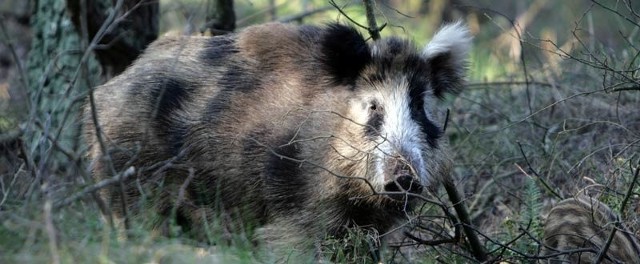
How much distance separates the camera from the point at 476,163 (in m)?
8.88

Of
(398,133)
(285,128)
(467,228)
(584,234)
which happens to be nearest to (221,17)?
(285,128)

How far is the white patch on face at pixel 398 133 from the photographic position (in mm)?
6492

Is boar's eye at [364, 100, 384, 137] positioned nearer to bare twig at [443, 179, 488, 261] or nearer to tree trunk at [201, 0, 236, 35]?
bare twig at [443, 179, 488, 261]

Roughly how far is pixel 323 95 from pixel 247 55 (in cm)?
81

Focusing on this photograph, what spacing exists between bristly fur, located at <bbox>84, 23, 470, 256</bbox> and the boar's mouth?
1cm

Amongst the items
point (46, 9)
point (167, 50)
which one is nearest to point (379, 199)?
point (167, 50)

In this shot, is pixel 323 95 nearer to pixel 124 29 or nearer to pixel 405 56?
pixel 405 56

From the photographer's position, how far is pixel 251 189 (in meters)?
7.37

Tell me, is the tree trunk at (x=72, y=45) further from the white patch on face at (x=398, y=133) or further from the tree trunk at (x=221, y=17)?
the white patch on face at (x=398, y=133)

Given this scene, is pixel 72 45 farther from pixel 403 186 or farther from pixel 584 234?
pixel 584 234

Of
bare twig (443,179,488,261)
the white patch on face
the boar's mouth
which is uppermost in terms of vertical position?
the white patch on face

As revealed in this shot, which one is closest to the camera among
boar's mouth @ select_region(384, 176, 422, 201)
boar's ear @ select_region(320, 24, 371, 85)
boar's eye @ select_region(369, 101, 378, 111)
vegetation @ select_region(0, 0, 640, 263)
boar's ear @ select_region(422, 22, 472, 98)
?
vegetation @ select_region(0, 0, 640, 263)

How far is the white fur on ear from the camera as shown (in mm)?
7273

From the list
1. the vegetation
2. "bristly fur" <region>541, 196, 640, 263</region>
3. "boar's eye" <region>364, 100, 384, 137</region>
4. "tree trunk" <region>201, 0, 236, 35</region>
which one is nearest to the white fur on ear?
the vegetation
